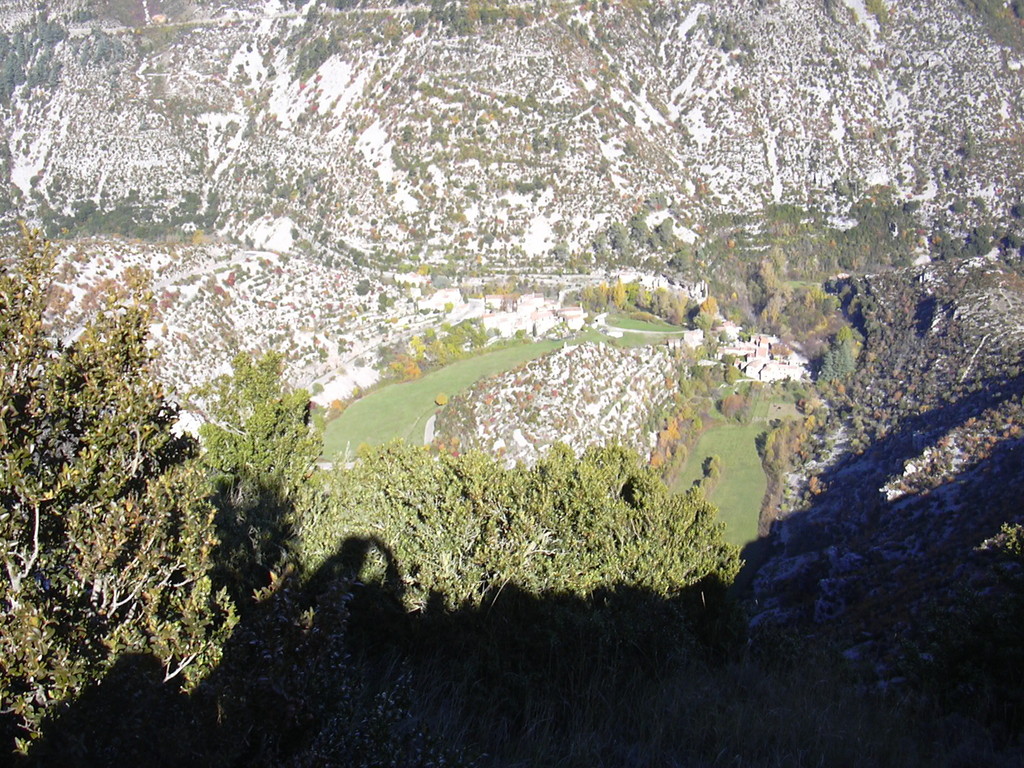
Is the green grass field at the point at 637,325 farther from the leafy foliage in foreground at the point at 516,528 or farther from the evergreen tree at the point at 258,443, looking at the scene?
the leafy foliage in foreground at the point at 516,528

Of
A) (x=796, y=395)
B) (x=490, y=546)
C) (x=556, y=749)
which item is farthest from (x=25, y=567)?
(x=796, y=395)

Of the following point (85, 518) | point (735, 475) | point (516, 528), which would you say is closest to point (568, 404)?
point (735, 475)

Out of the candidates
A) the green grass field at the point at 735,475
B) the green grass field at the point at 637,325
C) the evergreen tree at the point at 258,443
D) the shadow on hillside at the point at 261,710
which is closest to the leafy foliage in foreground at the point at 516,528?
the evergreen tree at the point at 258,443

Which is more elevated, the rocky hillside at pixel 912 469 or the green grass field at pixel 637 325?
the rocky hillside at pixel 912 469

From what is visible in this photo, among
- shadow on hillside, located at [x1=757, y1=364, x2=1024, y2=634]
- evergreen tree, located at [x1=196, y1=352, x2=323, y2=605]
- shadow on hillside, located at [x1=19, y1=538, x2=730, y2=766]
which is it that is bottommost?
shadow on hillside, located at [x1=757, y1=364, x2=1024, y2=634]

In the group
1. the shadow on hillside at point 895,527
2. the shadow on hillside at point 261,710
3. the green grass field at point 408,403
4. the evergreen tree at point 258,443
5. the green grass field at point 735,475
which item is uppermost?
the shadow on hillside at point 261,710

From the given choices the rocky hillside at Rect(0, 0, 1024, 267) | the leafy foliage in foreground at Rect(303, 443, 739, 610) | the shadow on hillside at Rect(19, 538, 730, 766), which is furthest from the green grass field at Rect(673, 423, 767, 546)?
the shadow on hillside at Rect(19, 538, 730, 766)

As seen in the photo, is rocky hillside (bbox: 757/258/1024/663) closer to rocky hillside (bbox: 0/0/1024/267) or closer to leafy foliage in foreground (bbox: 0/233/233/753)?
leafy foliage in foreground (bbox: 0/233/233/753)
